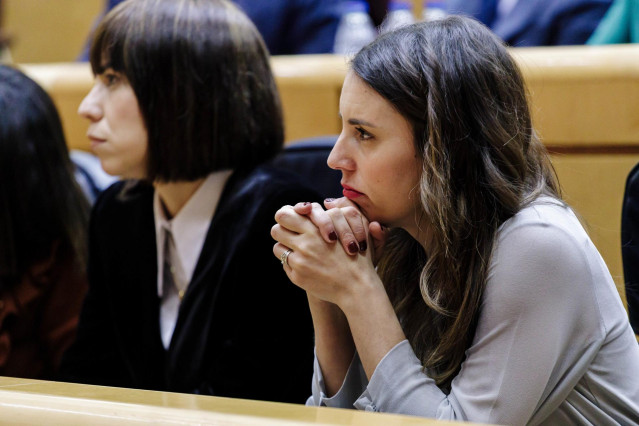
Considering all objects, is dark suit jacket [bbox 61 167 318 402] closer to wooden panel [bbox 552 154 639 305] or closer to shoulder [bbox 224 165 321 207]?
shoulder [bbox 224 165 321 207]

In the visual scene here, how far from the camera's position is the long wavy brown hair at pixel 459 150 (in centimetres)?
90

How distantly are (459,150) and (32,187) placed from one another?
1.01 m

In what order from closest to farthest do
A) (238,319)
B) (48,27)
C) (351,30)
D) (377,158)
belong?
(377,158), (238,319), (351,30), (48,27)

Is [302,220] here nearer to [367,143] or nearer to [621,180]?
[367,143]

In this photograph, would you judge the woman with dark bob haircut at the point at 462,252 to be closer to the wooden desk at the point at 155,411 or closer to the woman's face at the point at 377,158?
the woman's face at the point at 377,158

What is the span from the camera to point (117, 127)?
1365 mm

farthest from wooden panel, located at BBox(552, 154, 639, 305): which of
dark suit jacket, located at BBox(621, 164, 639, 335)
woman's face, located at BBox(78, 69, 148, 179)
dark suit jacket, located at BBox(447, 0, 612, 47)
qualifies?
woman's face, located at BBox(78, 69, 148, 179)

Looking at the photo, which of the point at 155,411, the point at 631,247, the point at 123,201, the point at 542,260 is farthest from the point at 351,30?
the point at 155,411

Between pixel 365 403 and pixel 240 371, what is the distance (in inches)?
16.4

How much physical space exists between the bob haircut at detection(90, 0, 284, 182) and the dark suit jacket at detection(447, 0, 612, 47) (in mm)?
756

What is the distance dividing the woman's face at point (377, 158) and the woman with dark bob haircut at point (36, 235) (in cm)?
85

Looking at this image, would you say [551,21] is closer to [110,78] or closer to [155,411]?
[110,78]

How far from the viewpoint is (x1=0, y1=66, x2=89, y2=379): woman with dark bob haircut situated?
1.58 m

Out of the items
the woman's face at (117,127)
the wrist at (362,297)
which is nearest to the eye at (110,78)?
the woman's face at (117,127)
